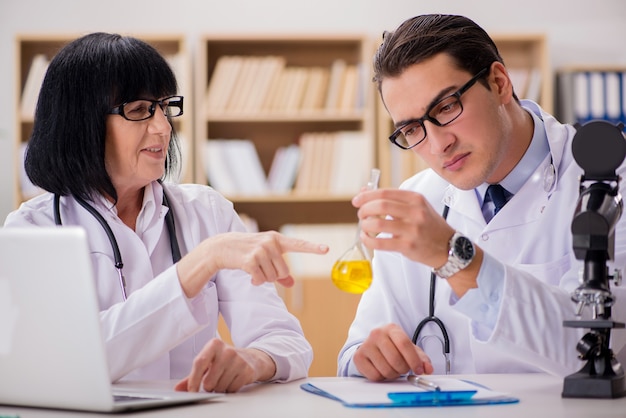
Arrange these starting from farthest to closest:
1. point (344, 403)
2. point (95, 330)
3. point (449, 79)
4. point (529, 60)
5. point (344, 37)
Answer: point (529, 60) < point (344, 37) < point (449, 79) < point (344, 403) < point (95, 330)

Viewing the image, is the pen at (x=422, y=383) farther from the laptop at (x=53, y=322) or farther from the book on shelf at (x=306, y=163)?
the book on shelf at (x=306, y=163)

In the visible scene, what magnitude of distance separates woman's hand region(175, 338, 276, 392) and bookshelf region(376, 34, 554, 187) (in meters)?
2.81

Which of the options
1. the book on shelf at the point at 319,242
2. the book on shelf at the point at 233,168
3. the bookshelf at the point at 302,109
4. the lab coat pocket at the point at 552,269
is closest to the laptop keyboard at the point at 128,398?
the lab coat pocket at the point at 552,269

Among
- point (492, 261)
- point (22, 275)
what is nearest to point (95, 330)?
point (22, 275)

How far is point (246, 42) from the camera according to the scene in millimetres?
4418

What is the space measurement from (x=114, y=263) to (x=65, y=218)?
18 cm

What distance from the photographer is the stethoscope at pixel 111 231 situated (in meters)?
1.87

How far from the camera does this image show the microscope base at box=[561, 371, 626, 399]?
4.39 ft

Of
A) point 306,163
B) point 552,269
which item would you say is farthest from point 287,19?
point 552,269

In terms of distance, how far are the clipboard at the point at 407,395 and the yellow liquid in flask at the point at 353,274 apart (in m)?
0.18

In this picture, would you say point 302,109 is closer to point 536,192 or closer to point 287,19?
point 287,19

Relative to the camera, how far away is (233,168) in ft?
13.8

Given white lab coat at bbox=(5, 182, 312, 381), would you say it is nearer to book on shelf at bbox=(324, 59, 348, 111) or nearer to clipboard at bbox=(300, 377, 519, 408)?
clipboard at bbox=(300, 377, 519, 408)

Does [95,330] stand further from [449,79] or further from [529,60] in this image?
[529,60]
